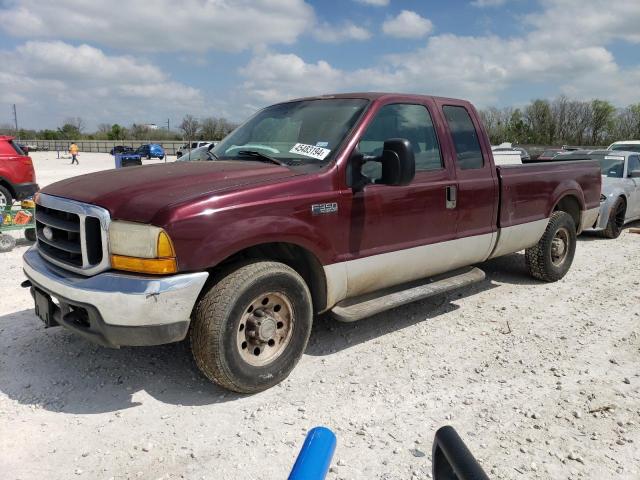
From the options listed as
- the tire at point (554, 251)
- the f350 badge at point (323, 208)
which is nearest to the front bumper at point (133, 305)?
the f350 badge at point (323, 208)

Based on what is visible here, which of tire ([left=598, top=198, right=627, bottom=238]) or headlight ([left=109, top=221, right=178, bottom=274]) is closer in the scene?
headlight ([left=109, top=221, right=178, bottom=274])

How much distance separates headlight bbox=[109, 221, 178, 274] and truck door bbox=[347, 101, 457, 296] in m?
1.41

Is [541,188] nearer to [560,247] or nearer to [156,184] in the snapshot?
[560,247]

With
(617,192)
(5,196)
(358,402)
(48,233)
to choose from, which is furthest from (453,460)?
Result: (5,196)

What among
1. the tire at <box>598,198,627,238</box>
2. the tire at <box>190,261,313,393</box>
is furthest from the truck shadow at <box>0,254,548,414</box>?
the tire at <box>598,198,627,238</box>

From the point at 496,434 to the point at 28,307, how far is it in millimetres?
4420

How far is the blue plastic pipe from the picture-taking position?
111 cm

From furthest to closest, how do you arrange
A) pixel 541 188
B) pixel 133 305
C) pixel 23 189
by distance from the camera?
pixel 23 189 < pixel 541 188 < pixel 133 305

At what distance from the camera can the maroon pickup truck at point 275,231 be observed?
302cm

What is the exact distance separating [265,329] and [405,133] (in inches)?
82.9

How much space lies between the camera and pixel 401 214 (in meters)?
4.16

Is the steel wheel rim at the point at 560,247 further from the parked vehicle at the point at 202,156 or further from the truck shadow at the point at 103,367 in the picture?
the parked vehicle at the point at 202,156

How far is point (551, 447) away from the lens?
9.62 feet

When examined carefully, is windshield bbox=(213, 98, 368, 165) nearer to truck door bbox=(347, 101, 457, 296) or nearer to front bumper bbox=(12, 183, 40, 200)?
truck door bbox=(347, 101, 457, 296)
